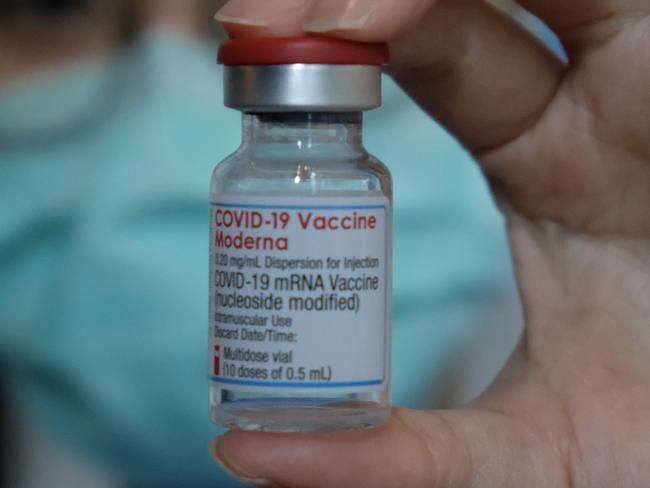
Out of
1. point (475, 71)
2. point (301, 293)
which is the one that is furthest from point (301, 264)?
point (475, 71)

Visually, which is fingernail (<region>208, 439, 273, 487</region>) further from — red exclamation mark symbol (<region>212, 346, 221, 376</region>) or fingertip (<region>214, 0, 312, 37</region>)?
fingertip (<region>214, 0, 312, 37</region>)

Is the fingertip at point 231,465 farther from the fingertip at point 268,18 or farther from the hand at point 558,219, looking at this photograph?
the fingertip at point 268,18

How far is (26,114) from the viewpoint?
1859 mm

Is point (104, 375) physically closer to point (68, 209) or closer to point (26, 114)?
point (68, 209)

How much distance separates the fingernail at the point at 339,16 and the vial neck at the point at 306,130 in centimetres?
8

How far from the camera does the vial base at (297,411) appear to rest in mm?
849

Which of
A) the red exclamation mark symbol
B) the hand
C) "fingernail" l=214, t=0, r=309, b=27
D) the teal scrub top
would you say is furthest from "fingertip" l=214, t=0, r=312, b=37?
the teal scrub top

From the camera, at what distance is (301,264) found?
2.64 feet

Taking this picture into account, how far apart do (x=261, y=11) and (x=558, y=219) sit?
0.42 m

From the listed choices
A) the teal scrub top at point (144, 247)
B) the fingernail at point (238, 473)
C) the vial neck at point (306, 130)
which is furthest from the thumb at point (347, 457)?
the teal scrub top at point (144, 247)

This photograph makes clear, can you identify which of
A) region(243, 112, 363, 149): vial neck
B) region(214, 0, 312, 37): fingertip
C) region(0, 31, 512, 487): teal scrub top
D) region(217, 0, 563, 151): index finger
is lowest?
region(0, 31, 512, 487): teal scrub top

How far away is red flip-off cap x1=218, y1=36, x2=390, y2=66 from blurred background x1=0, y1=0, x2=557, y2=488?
95cm

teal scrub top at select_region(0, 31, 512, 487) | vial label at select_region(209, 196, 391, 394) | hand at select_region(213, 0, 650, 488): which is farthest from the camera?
teal scrub top at select_region(0, 31, 512, 487)

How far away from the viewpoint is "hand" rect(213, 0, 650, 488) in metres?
0.97
